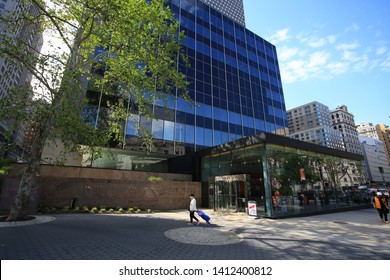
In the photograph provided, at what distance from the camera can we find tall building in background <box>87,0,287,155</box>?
2827 centimetres

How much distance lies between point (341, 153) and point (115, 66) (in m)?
23.6

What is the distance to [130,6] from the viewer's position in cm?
1259

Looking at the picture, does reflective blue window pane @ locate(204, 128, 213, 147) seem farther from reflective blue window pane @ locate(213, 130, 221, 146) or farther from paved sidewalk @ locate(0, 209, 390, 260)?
paved sidewalk @ locate(0, 209, 390, 260)

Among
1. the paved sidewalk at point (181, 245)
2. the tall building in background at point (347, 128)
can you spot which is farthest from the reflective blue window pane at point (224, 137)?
the tall building in background at point (347, 128)

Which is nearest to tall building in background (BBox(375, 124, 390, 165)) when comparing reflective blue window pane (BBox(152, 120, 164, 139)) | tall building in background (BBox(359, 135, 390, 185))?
tall building in background (BBox(359, 135, 390, 185))

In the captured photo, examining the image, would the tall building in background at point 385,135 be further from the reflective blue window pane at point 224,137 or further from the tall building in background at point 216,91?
the reflective blue window pane at point 224,137

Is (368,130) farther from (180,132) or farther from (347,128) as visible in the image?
(180,132)

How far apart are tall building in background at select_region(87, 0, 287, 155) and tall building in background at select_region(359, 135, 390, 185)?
122 metres

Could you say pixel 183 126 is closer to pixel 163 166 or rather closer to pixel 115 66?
pixel 163 166

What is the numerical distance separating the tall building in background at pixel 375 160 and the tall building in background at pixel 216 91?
122 m

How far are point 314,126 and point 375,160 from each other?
41.4 meters

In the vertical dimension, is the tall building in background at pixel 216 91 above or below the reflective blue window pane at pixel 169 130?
above

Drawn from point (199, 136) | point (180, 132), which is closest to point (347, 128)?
point (199, 136)

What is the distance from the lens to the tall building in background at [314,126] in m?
135
